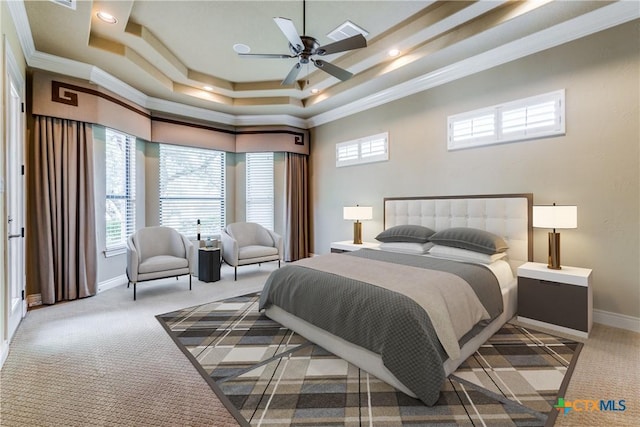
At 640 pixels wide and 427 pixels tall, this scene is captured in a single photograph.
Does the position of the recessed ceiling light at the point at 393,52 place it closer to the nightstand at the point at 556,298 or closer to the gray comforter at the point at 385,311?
the gray comforter at the point at 385,311

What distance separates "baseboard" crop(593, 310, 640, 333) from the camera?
109 inches

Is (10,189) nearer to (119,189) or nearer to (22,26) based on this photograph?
(22,26)

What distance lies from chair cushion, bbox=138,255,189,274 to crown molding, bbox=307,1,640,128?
3.88 metres

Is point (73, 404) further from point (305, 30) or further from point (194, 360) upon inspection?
point (305, 30)

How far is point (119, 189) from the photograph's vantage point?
4625 millimetres

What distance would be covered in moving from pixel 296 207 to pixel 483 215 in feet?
11.7

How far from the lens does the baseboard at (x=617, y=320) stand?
9.10 ft

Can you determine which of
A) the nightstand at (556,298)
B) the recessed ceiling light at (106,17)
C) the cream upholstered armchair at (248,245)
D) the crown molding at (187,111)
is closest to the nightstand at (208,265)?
the cream upholstered armchair at (248,245)

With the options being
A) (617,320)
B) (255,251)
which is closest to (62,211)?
(255,251)

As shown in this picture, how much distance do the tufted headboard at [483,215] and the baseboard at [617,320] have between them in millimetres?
Answer: 775

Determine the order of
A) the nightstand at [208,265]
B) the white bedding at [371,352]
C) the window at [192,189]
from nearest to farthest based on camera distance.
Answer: the white bedding at [371,352] → the nightstand at [208,265] → the window at [192,189]

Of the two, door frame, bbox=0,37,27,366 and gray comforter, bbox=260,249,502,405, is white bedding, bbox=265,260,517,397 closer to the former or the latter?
gray comforter, bbox=260,249,502,405

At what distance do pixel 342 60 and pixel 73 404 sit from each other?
4.53 m

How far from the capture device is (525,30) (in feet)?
10.2
